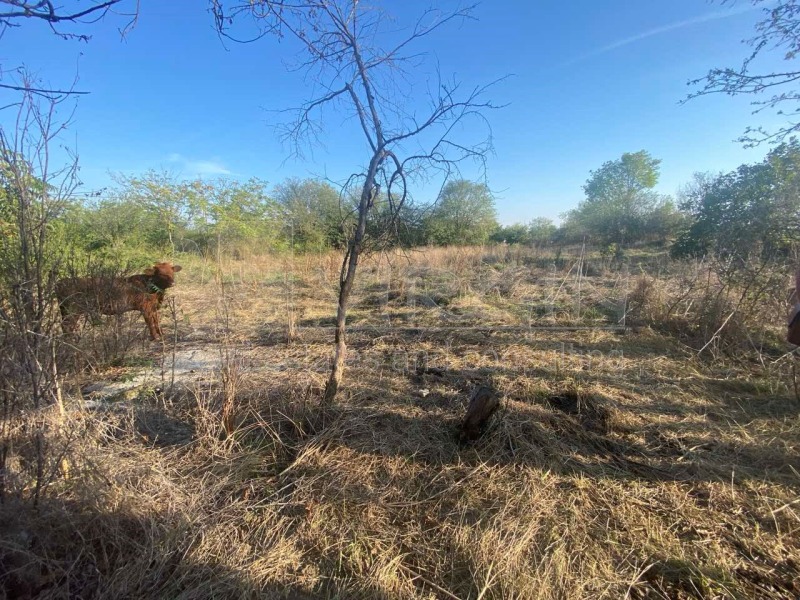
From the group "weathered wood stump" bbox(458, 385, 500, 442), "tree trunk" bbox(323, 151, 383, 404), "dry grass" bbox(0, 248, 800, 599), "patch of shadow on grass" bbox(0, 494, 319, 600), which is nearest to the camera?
"patch of shadow on grass" bbox(0, 494, 319, 600)

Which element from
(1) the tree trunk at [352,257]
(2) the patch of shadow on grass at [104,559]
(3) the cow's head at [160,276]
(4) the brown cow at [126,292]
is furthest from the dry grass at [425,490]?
(3) the cow's head at [160,276]

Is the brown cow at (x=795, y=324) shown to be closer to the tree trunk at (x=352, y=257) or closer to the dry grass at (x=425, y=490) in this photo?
the dry grass at (x=425, y=490)

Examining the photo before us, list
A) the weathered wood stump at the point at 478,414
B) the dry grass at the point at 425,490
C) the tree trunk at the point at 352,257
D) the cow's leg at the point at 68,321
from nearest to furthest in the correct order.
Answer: the dry grass at the point at 425,490, the cow's leg at the point at 68,321, the weathered wood stump at the point at 478,414, the tree trunk at the point at 352,257

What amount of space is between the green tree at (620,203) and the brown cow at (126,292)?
21.5 meters

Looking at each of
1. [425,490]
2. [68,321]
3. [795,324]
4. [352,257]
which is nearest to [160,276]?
[68,321]

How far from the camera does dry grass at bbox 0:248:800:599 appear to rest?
1370 millimetres

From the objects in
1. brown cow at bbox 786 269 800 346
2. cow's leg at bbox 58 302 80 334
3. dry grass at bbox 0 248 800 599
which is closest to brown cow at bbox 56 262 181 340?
cow's leg at bbox 58 302 80 334

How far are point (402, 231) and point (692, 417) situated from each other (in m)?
3.06

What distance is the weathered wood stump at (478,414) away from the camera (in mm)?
2240

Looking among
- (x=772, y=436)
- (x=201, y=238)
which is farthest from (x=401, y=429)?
(x=201, y=238)

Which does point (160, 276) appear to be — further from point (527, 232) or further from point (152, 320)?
point (527, 232)

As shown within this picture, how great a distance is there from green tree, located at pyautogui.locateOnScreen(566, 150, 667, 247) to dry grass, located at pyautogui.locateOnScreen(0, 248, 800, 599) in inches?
744

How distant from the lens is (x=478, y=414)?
2.27 meters

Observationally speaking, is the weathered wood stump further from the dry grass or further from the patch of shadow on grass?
the patch of shadow on grass
